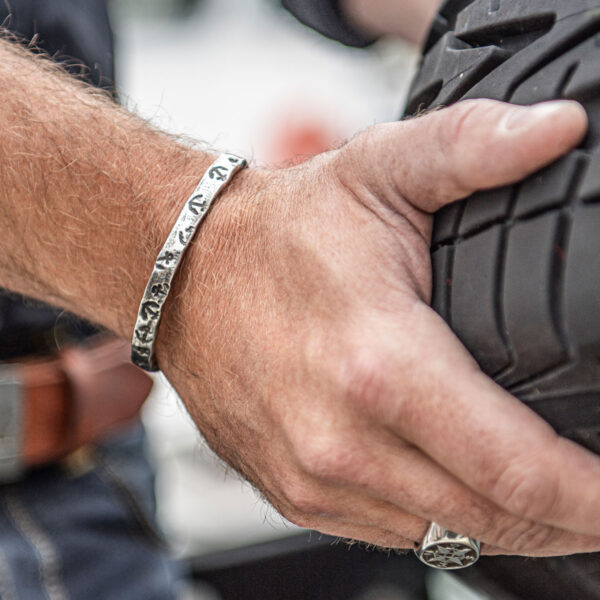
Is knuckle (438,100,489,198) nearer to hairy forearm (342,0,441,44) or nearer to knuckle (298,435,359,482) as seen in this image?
knuckle (298,435,359,482)

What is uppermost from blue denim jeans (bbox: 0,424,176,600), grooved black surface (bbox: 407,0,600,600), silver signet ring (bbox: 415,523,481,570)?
grooved black surface (bbox: 407,0,600,600)

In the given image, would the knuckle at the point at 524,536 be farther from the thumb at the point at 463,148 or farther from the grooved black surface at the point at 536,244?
the thumb at the point at 463,148

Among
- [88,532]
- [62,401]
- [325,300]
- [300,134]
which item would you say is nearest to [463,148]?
[325,300]

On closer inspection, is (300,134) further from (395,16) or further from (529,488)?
(529,488)

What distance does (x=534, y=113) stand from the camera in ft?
1.36

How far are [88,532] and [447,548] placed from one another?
0.53m

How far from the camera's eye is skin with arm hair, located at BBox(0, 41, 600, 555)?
0.44 metres

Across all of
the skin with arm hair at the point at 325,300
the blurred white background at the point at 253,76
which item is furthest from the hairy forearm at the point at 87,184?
the blurred white background at the point at 253,76

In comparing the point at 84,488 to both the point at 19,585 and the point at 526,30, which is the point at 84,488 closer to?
the point at 19,585

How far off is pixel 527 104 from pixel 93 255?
0.38 meters

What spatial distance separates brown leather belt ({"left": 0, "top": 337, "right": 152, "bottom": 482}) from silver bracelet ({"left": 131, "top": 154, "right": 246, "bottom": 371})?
0.93ft

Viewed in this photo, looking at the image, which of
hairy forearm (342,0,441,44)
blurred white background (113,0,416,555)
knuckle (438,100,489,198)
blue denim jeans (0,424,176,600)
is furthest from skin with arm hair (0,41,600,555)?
blurred white background (113,0,416,555)

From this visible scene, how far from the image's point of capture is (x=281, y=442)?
534 millimetres

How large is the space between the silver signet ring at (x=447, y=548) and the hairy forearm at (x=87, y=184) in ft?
1.01
